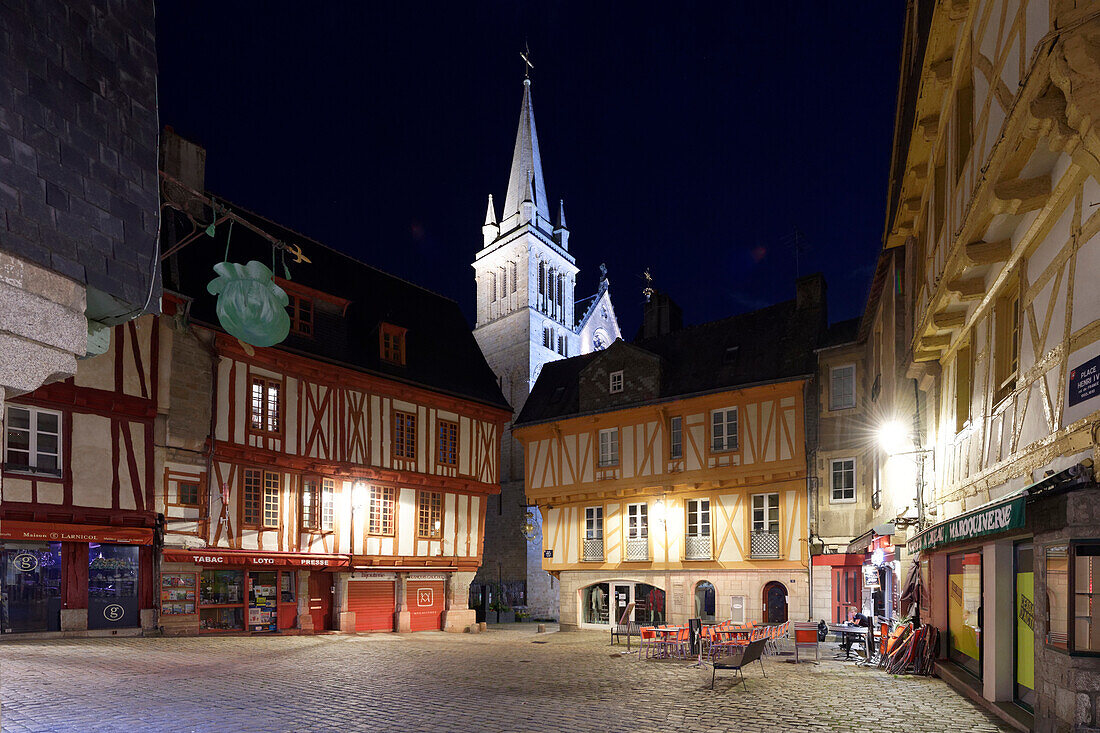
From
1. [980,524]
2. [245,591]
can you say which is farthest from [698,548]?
[980,524]

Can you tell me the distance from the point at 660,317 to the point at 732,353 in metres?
5.72

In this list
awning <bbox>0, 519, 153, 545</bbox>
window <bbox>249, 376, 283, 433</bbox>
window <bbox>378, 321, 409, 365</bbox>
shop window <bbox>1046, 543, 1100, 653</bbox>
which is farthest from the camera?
window <bbox>378, 321, 409, 365</bbox>

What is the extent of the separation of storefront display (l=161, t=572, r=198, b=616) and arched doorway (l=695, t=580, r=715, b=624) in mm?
12537

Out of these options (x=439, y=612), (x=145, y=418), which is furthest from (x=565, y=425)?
(x=145, y=418)

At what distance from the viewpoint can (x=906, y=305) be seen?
13.0 metres

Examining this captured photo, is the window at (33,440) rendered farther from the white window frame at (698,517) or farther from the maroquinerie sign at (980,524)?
the maroquinerie sign at (980,524)

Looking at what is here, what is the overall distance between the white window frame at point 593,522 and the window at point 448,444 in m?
4.41

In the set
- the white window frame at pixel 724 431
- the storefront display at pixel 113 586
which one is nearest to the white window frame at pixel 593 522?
the white window frame at pixel 724 431

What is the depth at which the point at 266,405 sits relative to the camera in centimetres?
2042

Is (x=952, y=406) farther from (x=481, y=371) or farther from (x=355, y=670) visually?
(x=481, y=371)

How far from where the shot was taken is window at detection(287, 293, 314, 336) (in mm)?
21828

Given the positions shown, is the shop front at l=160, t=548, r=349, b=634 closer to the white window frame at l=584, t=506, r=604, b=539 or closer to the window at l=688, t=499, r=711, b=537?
the white window frame at l=584, t=506, r=604, b=539

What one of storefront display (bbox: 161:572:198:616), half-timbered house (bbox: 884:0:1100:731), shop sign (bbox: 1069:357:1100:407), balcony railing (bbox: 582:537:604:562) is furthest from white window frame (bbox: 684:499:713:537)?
shop sign (bbox: 1069:357:1100:407)

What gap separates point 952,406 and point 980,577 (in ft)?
7.29
